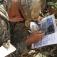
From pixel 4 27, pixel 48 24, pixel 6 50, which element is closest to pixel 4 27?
pixel 4 27

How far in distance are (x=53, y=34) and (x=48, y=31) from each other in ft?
0.11

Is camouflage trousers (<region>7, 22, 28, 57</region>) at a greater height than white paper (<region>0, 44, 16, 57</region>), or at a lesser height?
greater

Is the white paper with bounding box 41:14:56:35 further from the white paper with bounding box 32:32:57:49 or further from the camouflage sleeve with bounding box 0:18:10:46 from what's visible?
the camouflage sleeve with bounding box 0:18:10:46

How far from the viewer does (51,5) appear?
1.15 m

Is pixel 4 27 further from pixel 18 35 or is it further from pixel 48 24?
pixel 48 24

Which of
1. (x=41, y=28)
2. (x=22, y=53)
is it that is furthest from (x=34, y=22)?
(x=22, y=53)

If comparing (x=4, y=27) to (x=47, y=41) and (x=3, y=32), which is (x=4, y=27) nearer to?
(x=3, y=32)

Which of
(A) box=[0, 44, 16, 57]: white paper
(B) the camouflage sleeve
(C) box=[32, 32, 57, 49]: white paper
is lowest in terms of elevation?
(A) box=[0, 44, 16, 57]: white paper

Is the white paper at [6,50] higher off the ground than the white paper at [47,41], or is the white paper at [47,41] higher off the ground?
the white paper at [47,41]

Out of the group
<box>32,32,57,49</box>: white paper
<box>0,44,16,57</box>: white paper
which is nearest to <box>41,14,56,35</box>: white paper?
<box>32,32,57,49</box>: white paper

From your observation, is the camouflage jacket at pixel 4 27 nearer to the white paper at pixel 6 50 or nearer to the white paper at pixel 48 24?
the white paper at pixel 6 50

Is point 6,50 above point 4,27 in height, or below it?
below

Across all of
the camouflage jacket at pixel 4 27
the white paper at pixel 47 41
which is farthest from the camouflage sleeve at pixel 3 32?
the white paper at pixel 47 41

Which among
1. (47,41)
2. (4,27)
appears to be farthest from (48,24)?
(4,27)
